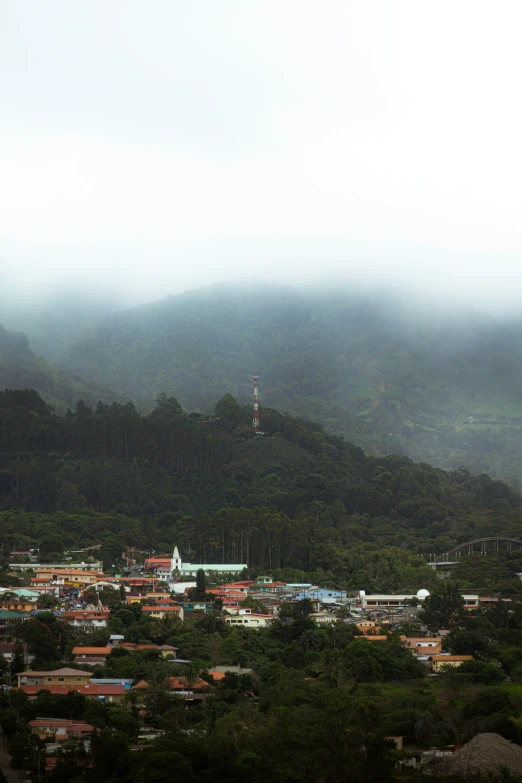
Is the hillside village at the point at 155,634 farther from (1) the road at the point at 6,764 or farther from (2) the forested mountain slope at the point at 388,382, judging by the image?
(2) the forested mountain slope at the point at 388,382

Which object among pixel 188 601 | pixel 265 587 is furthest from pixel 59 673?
pixel 265 587

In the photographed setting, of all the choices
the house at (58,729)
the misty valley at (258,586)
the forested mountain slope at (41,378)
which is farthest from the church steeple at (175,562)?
the forested mountain slope at (41,378)

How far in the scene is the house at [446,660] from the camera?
54388 mm

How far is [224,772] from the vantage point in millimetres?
36312

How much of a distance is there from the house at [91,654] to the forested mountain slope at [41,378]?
8324cm

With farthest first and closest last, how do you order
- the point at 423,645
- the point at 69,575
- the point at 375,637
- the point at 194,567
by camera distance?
the point at 194,567, the point at 69,575, the point at 375,637, the point at 423,645

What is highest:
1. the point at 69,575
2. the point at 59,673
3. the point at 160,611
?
the point at 69,575

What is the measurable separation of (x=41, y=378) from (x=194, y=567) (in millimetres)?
71738

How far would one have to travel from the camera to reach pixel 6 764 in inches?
1484

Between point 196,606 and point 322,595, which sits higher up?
point 322,595

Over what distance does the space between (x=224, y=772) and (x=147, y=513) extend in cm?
6310

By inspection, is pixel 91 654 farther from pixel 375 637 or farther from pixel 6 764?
pixel 6 764

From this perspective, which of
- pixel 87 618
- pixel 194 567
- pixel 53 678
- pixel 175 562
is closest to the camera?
pixel 53 678

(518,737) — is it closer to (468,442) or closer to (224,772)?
(224,772)
